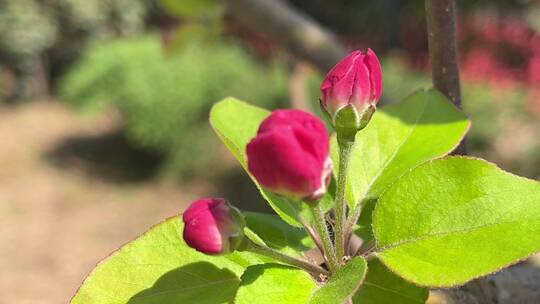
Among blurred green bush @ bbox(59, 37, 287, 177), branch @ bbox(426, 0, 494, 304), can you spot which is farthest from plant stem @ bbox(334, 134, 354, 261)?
blurred green bush @ bbox(59, 37, 287, 177)

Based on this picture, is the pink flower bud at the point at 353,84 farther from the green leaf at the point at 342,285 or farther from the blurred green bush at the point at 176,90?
the blurred green bush at the point at 176,90

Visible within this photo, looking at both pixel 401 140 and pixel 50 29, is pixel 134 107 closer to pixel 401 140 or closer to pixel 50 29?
pixel 50 29

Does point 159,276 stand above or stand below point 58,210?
above

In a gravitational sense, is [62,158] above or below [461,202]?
below

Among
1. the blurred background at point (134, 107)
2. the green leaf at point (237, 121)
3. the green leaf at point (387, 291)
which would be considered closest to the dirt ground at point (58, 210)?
the blurred background at point (134, 107)

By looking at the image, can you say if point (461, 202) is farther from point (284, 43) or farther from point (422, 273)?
point (284, 43)

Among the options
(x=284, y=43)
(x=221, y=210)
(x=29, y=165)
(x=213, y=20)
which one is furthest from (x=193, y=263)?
(x=29, y=165)

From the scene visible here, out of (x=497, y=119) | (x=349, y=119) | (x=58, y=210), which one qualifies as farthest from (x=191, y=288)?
(x=58, y=210)

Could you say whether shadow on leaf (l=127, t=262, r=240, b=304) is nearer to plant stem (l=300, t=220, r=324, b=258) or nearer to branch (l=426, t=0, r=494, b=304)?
plant stem (l=300, t=220, r=324, b=258)
